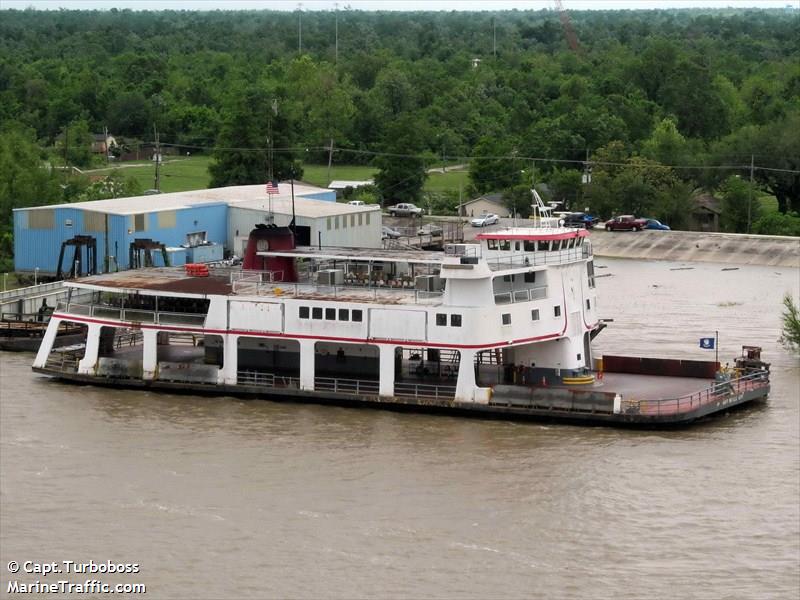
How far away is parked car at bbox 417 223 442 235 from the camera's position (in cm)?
8093

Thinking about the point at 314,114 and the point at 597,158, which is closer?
the point at 597,158

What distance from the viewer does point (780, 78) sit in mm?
137375

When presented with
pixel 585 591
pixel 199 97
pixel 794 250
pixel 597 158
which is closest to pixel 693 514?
pixel 585 591

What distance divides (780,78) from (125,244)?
8443 cm

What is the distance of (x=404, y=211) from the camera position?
3713 inches

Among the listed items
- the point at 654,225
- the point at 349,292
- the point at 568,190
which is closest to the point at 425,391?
the point at 349,292

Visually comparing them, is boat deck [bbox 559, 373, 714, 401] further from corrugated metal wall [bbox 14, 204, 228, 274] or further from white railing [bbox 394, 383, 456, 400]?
corrugated metal wall [bbox 14, 204, 228, 274]

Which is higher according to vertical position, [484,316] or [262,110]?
[262,110]

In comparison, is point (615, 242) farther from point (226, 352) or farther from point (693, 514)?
point (693, 514)

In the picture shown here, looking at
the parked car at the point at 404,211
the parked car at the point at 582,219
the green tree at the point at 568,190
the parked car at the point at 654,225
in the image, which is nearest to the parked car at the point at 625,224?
the parked car at the point at 654,225

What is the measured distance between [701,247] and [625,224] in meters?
6.67

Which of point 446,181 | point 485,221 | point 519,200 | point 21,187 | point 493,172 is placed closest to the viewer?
point 21,187

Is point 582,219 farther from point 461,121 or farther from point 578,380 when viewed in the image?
point 578,380

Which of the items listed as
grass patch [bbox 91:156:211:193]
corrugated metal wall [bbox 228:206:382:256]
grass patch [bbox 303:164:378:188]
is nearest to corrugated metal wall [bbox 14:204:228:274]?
corrugated metal wall [bbox 228:206:382:256]
